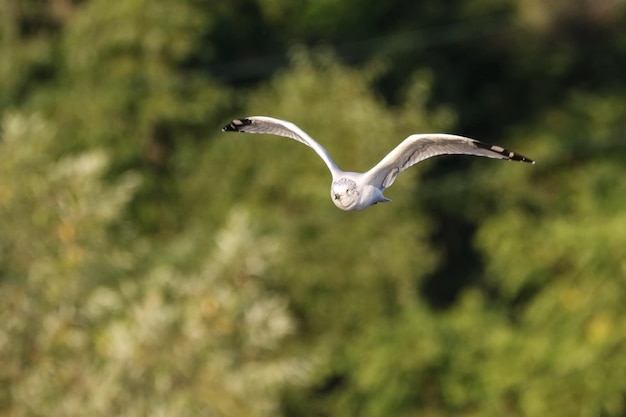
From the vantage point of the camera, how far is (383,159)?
6410 mm

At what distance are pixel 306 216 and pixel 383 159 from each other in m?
25.0

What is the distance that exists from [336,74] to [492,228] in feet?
14.5

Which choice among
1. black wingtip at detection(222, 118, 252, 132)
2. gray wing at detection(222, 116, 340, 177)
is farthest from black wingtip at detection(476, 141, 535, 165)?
black wingtip at detection(222, 118, 252, 132)

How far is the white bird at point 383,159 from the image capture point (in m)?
6.15

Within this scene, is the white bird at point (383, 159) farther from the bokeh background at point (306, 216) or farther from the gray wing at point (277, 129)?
the bokeh background at point (306, 216)

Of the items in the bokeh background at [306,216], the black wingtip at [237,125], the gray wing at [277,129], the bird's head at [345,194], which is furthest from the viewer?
the bokeh background at [306,216]

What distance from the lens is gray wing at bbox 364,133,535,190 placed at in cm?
639

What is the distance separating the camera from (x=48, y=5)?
41781 millimetres

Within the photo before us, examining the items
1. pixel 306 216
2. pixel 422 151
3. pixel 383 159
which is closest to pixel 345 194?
pixel 383 159

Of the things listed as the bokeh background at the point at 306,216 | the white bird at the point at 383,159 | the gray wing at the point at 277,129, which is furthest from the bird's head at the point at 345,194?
the bokeh background at the point at 306,216

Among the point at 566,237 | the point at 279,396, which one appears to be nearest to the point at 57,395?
the point at 279,396

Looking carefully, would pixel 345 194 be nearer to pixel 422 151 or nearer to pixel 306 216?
pixel 422 151

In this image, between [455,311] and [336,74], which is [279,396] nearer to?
[455,311]

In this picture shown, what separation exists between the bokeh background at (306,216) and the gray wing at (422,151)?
1236 cm
